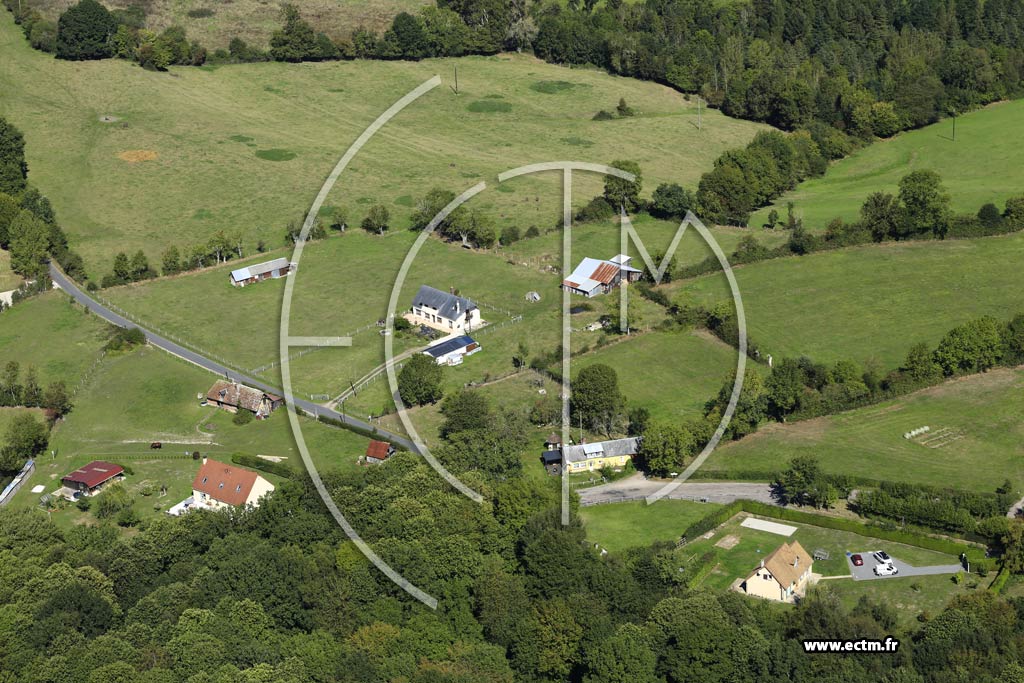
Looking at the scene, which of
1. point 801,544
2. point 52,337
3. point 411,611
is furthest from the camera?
point 52,337

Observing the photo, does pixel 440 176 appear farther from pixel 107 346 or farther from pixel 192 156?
pixel 107 346

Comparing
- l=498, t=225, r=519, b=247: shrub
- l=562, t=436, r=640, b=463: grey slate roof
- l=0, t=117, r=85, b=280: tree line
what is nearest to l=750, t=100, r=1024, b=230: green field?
l=498, t=225, r=519, b=247: shrub

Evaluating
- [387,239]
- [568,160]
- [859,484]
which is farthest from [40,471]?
[568,160]

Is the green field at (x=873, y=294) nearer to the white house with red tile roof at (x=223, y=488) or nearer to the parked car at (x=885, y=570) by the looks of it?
the parked car at (x=885, y=570)

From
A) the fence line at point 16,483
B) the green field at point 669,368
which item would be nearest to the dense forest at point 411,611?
the fence line at point 16,483

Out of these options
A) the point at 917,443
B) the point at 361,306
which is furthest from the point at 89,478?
the point at 917,443

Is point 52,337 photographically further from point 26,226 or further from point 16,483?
point 16,483
